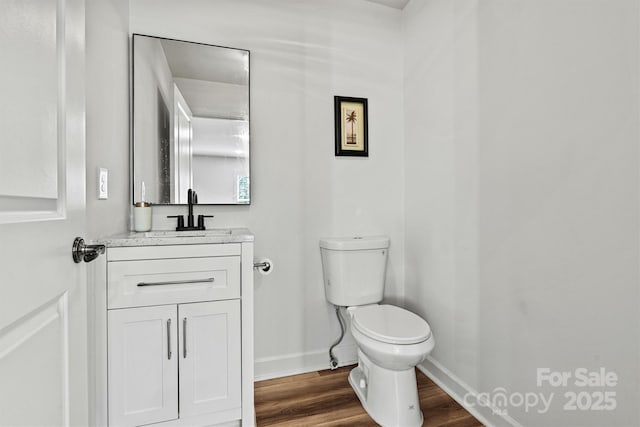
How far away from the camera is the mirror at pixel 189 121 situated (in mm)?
1671

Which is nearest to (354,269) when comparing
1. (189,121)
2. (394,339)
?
(394,339)

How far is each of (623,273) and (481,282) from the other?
0.58m

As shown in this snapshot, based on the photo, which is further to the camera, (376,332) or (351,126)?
(351,126)

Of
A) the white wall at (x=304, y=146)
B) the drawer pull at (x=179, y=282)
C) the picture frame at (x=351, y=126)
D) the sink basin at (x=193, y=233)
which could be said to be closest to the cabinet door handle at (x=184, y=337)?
the drawer pull at (x=179, y=282)

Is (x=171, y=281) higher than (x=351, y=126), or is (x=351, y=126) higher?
(x=351, y=126)

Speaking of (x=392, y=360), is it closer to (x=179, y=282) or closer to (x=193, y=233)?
(x=179, y=282)

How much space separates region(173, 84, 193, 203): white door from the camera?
173cm

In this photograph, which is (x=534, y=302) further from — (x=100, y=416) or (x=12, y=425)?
(x=100, y=416)

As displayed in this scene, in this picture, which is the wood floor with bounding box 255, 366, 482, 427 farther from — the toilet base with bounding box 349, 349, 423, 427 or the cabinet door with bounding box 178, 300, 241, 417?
the cabinet door with bounding box 178, 300, 241, 417

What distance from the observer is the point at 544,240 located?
1.23 metres

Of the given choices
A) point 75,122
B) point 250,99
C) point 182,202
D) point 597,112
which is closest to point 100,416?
point 182,202

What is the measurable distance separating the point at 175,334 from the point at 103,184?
682 mm

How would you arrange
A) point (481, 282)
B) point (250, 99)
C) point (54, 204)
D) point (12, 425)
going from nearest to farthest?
point (12, 425)
point (54, 204)
point (481, 282)
point (250, 99)

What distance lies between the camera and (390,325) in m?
1.50
